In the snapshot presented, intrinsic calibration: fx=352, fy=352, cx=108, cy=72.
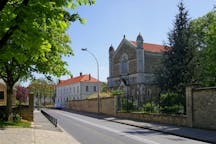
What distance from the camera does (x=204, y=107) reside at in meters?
22.2

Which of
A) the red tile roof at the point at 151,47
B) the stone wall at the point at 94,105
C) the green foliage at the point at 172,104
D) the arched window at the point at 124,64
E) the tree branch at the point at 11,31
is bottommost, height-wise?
the stone wall at the point at 94,105

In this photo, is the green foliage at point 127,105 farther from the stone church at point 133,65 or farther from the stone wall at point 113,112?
the stone church at point 133,65

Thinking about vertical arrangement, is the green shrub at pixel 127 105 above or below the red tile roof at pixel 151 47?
below

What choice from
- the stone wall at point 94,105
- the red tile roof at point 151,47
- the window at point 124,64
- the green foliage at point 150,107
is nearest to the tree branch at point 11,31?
the green foliage at point 150,107

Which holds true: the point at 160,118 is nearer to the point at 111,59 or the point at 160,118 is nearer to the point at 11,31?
the point at 11,31

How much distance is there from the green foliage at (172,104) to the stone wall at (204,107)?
3175 mm

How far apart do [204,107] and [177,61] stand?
1600cm

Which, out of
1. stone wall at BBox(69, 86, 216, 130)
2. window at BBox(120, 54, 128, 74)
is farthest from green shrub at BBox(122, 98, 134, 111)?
window at BBox(120, 54, 128, 74)

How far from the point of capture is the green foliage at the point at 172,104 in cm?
2666

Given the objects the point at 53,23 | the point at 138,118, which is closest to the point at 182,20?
the point at 138,118

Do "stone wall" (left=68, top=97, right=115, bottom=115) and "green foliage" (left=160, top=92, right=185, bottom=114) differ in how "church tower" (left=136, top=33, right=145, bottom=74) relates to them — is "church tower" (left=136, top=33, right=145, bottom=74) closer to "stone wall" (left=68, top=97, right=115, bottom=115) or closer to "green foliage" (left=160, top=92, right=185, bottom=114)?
"stone wall" (left=68, top=97, right=115, bottom=115)

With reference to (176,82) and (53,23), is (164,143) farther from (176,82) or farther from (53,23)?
(176,82)

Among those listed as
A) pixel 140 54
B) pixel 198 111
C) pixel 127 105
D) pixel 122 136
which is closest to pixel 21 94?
pixel 140 54

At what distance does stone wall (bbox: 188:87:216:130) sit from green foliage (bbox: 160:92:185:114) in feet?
10.4
